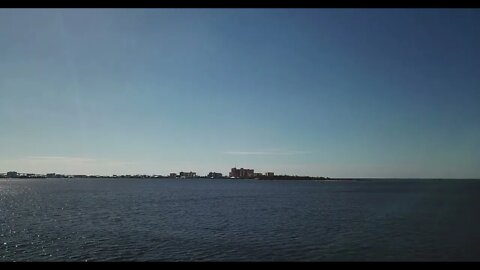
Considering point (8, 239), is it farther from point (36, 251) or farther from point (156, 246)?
point (156, 246)

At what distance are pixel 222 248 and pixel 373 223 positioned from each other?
67.9ft

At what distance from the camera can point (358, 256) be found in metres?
22.3

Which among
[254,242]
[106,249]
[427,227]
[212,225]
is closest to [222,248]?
[254,242]

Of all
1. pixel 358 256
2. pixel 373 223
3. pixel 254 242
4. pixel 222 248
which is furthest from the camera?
pixel 373 223
